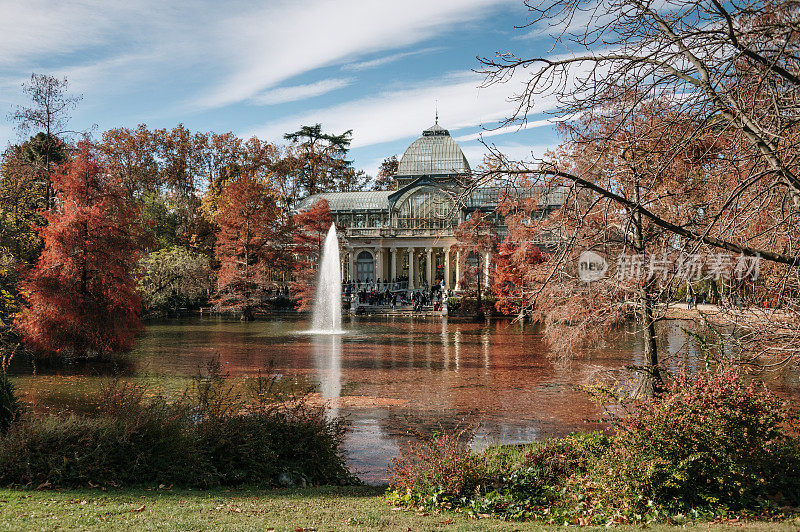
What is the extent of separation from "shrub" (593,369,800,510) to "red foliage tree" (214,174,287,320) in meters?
30.6

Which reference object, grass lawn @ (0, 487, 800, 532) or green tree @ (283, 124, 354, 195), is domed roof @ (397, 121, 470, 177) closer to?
green tree @ (283, 124, 354, 195)

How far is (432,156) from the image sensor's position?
56.5 metres

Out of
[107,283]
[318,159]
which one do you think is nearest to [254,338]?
[107,283]

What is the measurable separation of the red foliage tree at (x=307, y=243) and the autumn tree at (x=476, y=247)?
9254 mm

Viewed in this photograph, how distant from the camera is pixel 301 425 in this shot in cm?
849

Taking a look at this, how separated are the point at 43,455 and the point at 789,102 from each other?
898 centimetres

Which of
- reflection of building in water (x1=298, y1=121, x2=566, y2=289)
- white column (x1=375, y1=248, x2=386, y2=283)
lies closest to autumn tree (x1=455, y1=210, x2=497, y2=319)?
reflection of building in water (x1=298, y1=121, x2=566, y2=289)

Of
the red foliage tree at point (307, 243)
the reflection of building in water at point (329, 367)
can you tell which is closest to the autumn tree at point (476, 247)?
the red foliage tree at point (307, 243)

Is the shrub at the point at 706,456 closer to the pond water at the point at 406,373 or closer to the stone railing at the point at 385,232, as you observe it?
the pond water at the point at 406,373

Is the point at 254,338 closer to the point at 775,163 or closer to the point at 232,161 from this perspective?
the point at 775,163

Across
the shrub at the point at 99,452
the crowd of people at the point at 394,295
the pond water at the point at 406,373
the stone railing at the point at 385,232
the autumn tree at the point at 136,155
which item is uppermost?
the autumn tree at the point at 136,155

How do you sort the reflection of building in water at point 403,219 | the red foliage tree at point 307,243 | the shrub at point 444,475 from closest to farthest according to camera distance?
the shrub at point 444,475 → the red foliage tree at point 307,243 → the reflection of building in water at point 403,219

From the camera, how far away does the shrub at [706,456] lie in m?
5.93

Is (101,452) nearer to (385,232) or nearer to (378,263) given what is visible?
(385,232)
